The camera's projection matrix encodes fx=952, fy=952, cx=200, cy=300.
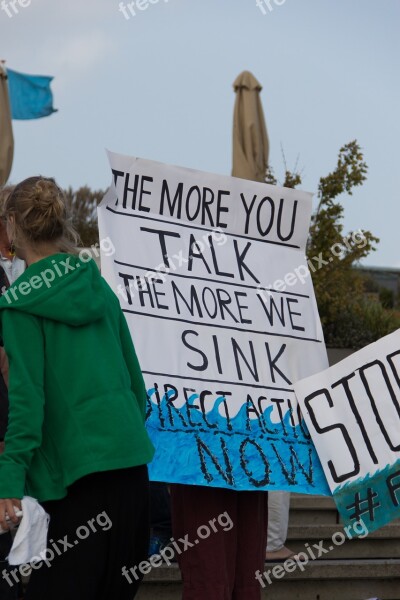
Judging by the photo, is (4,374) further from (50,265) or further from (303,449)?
(303,449)

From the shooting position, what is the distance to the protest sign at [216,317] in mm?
3682

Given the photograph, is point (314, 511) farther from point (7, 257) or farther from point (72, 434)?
point (72, 434)

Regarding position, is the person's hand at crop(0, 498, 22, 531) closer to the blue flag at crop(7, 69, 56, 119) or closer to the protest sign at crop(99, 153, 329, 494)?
the protest sign at crop(99, 153, 329, 494)

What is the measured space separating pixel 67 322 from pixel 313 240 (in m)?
9.14

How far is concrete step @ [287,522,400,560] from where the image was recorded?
5637mm

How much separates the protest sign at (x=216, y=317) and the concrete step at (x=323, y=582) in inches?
47.7

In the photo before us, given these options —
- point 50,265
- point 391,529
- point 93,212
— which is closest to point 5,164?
point 391,529

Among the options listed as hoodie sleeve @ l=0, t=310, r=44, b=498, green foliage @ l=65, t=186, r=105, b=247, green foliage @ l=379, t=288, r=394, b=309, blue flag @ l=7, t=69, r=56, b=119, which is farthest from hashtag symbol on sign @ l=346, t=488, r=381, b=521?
green foliage @ l=65, t=186, r=105, b=247

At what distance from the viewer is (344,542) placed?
5684 mm

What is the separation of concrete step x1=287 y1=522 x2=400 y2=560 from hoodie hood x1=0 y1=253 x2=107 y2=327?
3298 millimetres

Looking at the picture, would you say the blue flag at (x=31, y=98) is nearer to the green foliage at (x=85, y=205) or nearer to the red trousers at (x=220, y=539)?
the green foliage at (x=85, y=205)

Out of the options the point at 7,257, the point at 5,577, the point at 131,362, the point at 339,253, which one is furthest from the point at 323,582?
the point at 339,253

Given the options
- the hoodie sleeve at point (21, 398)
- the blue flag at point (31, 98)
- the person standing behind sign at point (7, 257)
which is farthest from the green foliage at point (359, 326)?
the hoodie sleeve at point (21, 398)

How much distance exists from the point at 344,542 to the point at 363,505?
1.90m
